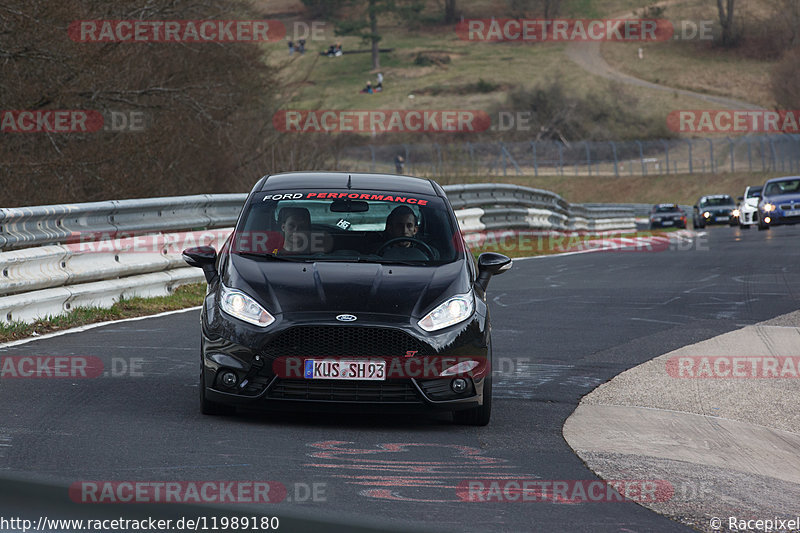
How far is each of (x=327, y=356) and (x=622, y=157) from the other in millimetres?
74550

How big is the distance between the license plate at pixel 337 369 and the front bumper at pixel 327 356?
3 cm

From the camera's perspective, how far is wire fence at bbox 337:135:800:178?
2606 inches

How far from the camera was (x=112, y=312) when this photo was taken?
12.1 metres

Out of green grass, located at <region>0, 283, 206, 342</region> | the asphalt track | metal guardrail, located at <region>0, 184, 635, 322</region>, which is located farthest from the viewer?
metal guardrail, located at <region>0, 184, 635, 322</region>

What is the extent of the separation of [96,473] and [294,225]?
2876 mm

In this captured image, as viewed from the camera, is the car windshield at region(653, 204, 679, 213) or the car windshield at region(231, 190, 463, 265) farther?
the car windshield at region(653, 204, 679, 213)

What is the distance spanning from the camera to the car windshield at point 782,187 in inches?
1395
